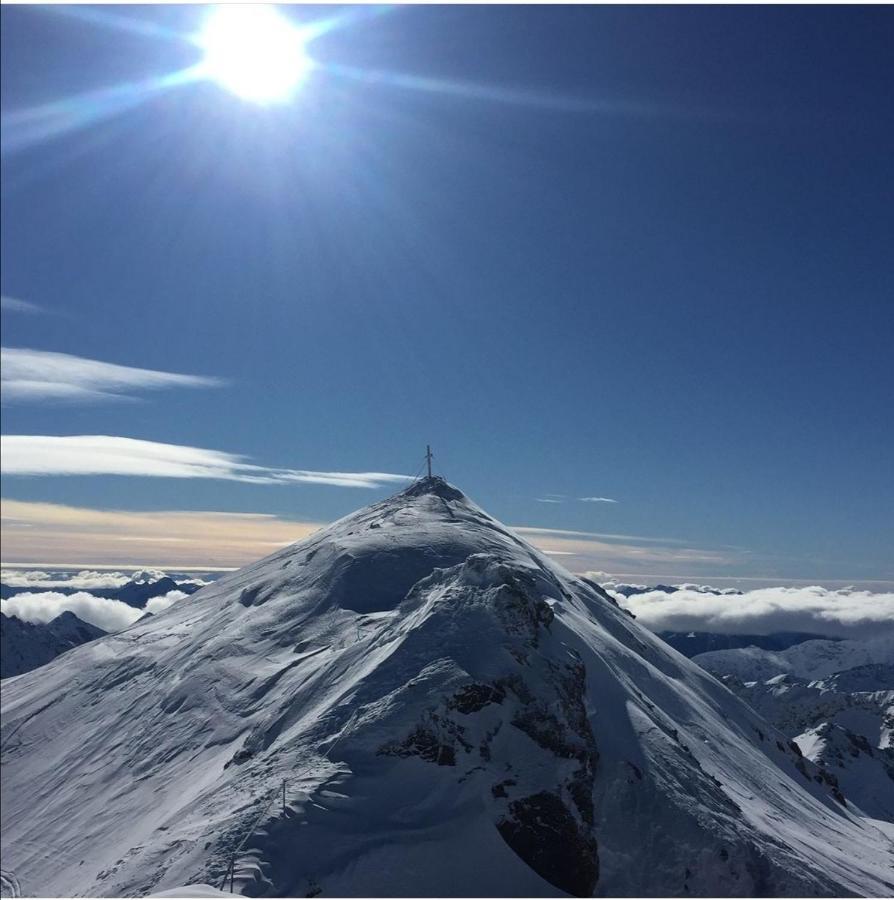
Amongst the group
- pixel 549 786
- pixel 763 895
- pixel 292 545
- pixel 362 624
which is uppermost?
pixel 292 545

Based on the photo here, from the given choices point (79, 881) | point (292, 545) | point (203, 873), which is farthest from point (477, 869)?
point (292, 545)

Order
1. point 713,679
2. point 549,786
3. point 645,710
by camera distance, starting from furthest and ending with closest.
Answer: point 713,679, point 645,710, point 549,786

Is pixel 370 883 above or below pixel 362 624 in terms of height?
below

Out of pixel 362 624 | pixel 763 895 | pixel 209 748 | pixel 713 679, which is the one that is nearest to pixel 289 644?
pixel 362 624

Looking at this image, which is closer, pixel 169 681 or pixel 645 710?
pixel 645 710

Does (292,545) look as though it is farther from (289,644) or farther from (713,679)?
(713,679)

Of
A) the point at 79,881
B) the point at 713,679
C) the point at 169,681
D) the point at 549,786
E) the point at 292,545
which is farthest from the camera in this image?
the point at 292,545
